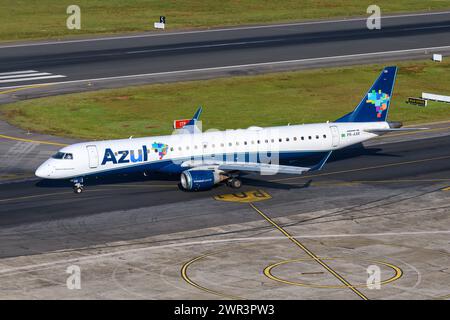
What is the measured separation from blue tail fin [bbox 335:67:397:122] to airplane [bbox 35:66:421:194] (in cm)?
8

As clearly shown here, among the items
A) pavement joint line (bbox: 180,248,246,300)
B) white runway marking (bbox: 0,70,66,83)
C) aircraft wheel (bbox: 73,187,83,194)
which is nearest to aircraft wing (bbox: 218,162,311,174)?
aircraft wheel (bbox: 73,187,83,194)

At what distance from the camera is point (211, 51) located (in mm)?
131125

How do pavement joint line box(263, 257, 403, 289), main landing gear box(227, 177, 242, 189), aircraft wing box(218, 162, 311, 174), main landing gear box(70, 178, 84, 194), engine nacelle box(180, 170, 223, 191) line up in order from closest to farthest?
pavement joint line box(263, 257, 403, 289), aircraft wing box(218, 162, 311, 174), engine nacelle box(180, 170, 223, 191), main landing gear box(70, 178, 84, 194), main landing gear box(227, 177, 242, 189)

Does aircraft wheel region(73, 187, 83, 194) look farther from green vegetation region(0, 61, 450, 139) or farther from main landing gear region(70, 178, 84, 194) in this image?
green vegetation region(0, 61, 450, 139)

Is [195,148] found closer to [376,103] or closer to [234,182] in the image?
[234,182]

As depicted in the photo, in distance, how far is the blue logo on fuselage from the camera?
70.5 metres

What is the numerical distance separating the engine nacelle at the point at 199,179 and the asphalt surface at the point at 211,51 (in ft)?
138

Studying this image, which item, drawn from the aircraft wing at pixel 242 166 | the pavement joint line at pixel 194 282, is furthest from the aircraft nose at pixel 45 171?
the pavement joint line at pixel 194 282

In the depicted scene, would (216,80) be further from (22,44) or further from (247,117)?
(22,44)

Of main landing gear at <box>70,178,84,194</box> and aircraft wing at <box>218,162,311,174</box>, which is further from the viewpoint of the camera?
main landing gear at <box>70,178,84,194</box>

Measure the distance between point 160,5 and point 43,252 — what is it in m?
113

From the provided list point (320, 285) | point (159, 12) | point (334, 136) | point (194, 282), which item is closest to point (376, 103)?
point (334, 136)

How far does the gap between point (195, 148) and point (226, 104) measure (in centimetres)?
3127

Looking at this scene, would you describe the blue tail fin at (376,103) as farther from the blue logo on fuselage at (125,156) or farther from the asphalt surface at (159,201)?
the blue logo on fuselage at (125,156)
